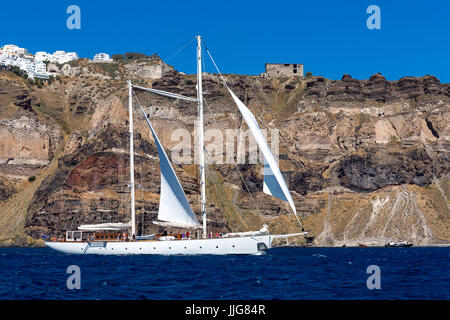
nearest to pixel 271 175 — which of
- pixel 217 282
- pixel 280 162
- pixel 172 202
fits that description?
pixel 172 202

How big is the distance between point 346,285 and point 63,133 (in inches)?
6252

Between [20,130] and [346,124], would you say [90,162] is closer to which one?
[20,130]

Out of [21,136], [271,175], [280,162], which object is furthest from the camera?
[21,136]

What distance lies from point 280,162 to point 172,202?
328 feet

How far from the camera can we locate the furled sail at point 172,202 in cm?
7156

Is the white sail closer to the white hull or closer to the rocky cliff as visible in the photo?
the white hull

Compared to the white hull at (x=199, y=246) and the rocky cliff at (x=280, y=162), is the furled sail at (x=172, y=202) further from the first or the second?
the rocky cliff at (x=280, y=162)

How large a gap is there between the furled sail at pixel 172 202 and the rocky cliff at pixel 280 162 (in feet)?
172

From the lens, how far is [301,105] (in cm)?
19500

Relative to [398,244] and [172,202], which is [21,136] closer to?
[398,244]

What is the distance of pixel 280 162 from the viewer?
170 m

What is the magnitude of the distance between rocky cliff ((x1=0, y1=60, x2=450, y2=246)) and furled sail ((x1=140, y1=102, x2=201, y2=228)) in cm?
5241

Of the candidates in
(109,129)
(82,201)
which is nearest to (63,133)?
(109,129)
